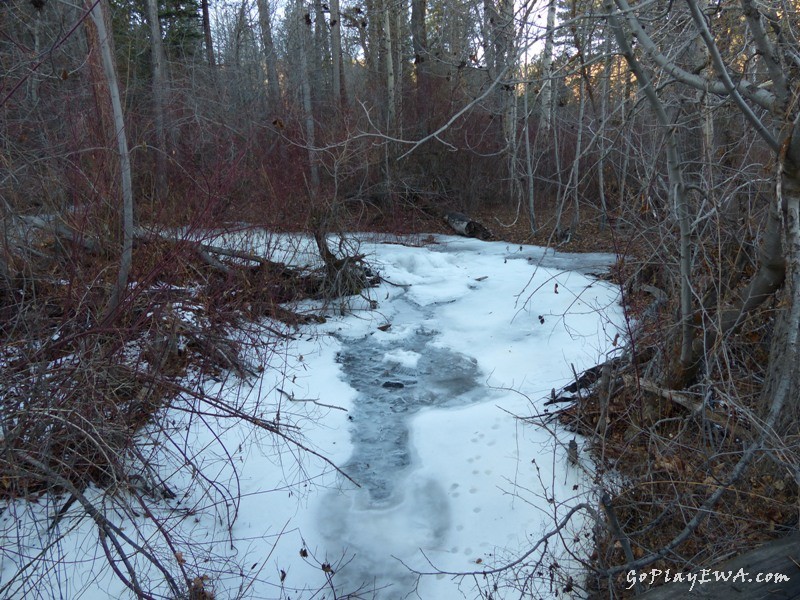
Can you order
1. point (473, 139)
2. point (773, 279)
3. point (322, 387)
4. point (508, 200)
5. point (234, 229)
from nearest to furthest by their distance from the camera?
point (773, 279) → point (322, 387) → point (234, 229) → point (473, 139) → point (508, 200)

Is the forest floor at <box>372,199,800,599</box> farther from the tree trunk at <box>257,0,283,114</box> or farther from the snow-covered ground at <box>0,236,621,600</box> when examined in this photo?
the tree trunk at <box>257,0,283,114</box>

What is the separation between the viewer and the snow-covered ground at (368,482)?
3027mm

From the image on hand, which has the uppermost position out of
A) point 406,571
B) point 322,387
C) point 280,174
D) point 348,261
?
point 280,174

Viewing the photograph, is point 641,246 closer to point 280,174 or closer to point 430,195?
point 280,174

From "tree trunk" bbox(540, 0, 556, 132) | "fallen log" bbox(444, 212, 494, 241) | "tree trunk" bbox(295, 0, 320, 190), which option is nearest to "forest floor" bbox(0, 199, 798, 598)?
"tree trunk" bbox(540, 0, 556, 132)

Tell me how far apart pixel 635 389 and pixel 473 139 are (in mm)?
10265

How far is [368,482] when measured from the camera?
3912 millimetres

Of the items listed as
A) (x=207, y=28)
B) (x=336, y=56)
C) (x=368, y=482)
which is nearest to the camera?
(x=368, y=482)

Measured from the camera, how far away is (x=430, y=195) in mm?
13656

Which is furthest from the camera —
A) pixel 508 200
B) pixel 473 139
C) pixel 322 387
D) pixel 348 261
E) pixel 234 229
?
pixel 508 200

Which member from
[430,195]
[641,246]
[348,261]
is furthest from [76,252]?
[430,195]

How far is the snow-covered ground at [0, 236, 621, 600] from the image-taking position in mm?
3027

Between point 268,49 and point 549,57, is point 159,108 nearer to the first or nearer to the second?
point 549,57

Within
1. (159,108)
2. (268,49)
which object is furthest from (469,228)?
(268,49)
